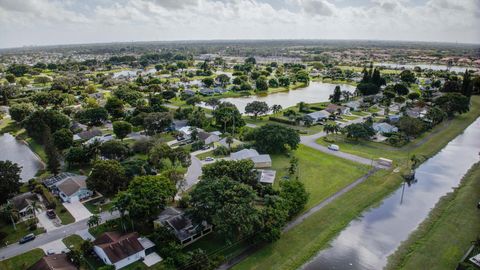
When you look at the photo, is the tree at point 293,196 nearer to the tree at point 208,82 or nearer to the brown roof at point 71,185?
the brown roof at point 71,185

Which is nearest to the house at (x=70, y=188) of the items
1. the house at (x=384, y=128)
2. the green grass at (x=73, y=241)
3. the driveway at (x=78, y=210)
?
the driveway at (x=78, y=210)

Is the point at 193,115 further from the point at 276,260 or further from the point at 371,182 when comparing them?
the point at 276,260

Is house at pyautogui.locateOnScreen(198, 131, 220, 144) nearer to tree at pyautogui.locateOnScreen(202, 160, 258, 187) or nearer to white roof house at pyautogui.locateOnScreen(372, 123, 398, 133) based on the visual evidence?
tree at pyautogui.locateOnScreen(202, 160, 258, 187)

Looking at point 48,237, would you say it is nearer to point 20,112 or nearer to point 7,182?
point 7,182

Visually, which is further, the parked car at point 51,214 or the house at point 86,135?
the house at point 86,135

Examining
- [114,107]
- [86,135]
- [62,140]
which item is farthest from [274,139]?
[114,107]

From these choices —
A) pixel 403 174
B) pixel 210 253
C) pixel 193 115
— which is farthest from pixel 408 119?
pixel 210 253

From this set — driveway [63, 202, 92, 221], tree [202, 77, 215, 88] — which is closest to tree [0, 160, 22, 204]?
driveway [63, 202, 92, 221]
